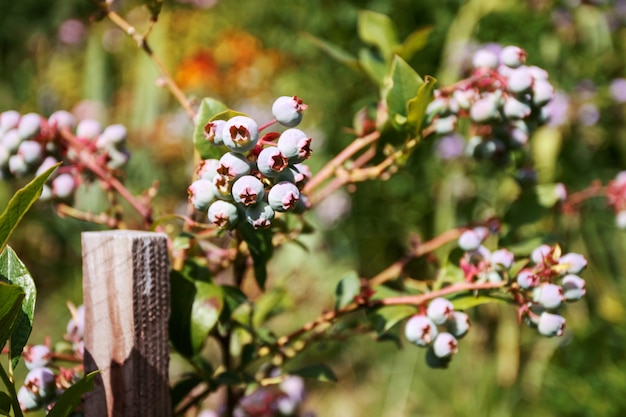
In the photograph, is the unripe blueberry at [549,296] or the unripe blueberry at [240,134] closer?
the unripe blueberry at [240,134]

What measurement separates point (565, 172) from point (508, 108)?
5.02ft

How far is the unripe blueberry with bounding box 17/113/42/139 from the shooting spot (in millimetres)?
634

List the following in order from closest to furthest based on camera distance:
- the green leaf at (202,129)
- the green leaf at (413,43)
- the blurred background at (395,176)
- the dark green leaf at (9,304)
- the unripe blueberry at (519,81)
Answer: the dark green leaf at (9,304) → the green leaf at (202,129) → the unripe blueberry at (519,81) → the green leaf at (413,43) → the blurred background at (395,176)

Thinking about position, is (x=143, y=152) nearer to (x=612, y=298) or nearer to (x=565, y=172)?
(x=565, y=172)

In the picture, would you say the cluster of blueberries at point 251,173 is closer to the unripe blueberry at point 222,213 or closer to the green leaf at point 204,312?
the unripe blueberry at point 222,213

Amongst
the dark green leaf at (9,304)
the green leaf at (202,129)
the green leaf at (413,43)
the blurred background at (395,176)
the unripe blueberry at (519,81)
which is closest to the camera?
the dark green leaf at (9,304)

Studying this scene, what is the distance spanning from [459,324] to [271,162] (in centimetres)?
24

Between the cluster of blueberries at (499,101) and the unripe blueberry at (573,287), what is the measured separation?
0.51 ft

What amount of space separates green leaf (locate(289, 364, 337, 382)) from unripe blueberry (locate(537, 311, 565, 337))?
0.19 m

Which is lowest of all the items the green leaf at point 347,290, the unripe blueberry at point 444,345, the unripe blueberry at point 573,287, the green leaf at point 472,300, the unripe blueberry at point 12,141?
the unripe blueberry at point 444,345

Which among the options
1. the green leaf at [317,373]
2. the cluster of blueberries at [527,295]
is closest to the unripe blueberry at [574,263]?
the cluster of blueberries at [527,295]

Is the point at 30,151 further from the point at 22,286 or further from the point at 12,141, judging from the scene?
the point at 22,286

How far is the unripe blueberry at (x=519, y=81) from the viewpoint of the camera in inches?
24.6

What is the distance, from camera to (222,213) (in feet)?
1.49
